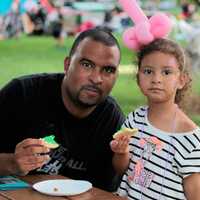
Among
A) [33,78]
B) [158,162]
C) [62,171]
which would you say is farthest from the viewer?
[33,78]

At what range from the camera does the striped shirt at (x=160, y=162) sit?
2.49m

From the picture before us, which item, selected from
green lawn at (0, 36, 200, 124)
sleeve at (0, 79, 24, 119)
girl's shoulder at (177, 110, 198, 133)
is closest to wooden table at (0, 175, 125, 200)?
girl's shoulder at (177, 110, 198, 133)

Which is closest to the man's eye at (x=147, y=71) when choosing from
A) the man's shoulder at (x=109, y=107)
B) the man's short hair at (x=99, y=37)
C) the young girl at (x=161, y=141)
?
the young girl at (x=161, y=141)

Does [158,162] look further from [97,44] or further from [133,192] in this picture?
[97,44]

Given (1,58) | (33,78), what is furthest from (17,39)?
(33,78)

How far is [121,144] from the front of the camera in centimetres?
255

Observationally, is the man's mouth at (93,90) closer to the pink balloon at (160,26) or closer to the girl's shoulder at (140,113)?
the girl's shoulder at (140,113)

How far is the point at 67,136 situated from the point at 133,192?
2.02ft

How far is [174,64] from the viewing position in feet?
8.60

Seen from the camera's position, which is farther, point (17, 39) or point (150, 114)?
point (17, 39)

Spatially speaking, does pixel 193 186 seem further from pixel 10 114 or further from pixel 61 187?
pixel 10 114

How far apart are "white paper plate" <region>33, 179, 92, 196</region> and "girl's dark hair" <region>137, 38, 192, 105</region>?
1.93ft

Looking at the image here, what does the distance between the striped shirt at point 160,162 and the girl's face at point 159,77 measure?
0.50 feet

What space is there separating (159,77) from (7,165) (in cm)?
81
